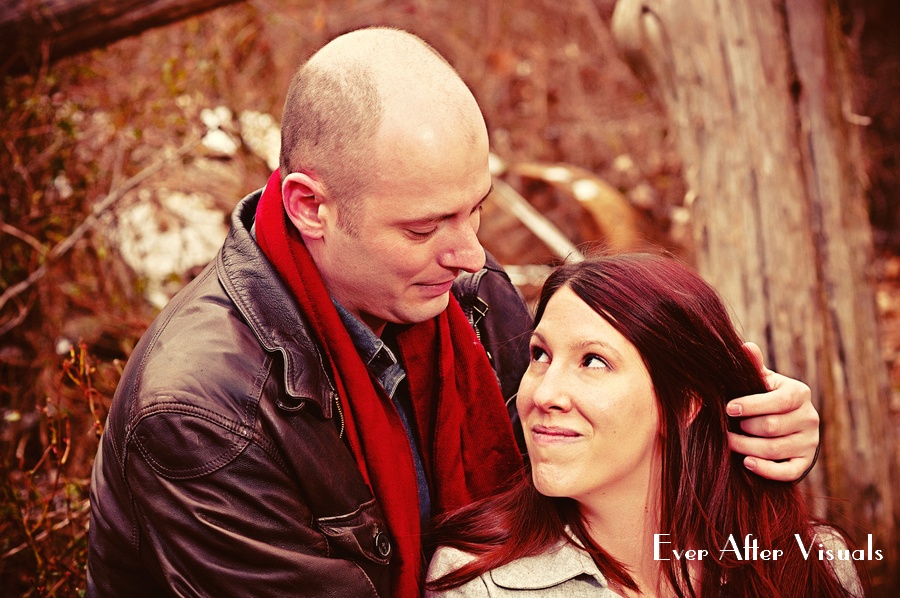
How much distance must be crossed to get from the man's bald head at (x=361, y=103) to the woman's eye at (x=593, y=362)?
2.19ft

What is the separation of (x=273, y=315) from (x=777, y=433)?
1428 millimetres

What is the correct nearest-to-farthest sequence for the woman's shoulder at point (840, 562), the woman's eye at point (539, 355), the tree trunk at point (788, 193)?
the woman's eye at point (539, 355) < the woman's shoulder at point (840, 562) < the tree trunk at point (788, 193)

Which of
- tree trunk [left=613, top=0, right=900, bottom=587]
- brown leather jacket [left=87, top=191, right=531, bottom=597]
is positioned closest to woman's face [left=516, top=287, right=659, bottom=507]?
brown leather jacket [left=87, top=191, right=531, bottom=597]

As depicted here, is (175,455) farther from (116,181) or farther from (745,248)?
(116,181)

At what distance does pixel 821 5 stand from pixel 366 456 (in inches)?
125

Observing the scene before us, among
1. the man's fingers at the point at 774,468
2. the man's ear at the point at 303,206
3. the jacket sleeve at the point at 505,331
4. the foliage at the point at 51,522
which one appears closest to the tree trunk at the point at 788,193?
the jacket sleeve at the point at 505,331

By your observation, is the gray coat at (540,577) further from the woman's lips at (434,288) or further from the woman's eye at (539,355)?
the woman's lips at (434,288)

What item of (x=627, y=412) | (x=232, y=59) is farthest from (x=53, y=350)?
(x=627, y=412)

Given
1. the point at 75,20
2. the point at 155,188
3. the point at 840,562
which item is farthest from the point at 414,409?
the point at 155,188

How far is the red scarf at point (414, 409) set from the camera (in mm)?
2340

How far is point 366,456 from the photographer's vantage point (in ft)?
7.72

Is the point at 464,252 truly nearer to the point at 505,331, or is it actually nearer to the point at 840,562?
the point at 505,331

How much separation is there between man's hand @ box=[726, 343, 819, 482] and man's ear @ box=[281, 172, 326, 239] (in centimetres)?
126

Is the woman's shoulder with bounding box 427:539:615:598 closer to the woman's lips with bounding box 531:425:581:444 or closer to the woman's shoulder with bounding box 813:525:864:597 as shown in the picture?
the woman's lips with bounding box 531:425:581:444
